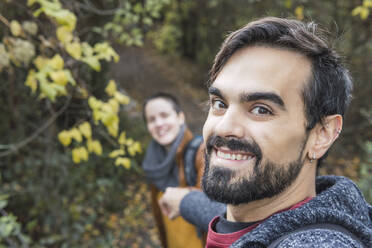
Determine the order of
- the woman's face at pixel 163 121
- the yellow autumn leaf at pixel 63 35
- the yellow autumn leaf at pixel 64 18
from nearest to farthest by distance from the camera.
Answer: the yellow autumn leaf at pixel 64 18 → the yellow autumn leaf at pixel 63 35 → the woman's face at pixel 163 121

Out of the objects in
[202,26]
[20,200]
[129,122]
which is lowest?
[20,200]

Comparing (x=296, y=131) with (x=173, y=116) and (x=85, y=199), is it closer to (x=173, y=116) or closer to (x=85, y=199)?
(x=173, y=116)

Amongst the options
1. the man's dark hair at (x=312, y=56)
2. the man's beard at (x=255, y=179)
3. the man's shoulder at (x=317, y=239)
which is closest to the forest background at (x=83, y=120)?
the man's dark hair at (x=312, y=56)

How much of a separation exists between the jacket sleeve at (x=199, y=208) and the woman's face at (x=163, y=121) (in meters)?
0.85

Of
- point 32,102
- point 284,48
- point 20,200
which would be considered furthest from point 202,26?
point 284,48

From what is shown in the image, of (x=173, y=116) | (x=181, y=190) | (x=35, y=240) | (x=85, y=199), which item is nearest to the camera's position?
(x=181, y=190)

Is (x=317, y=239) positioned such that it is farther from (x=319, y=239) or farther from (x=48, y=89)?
(x=48, y=89)

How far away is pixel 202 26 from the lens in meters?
10.6

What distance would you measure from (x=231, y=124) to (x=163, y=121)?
1.79 metres

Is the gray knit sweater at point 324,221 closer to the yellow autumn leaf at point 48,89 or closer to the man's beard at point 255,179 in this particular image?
Answer: the man's beard at point 255,179

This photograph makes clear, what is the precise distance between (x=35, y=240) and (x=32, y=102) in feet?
5.85

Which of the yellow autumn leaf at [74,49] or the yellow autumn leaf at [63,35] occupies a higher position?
the yellow autumn leaf at [63,35]

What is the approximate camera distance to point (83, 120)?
2.66 m

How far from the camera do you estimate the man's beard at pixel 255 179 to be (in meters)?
1.15
